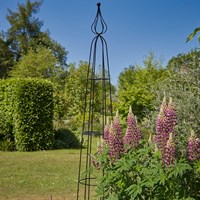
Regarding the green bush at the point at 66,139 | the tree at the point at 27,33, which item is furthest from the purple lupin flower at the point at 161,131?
the tree at the point at 27,33

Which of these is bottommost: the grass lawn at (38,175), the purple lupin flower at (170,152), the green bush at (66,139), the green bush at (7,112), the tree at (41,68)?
the grass lawn at (38,175)

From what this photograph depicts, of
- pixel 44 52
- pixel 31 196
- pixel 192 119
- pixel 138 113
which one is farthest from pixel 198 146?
pixel 44 52

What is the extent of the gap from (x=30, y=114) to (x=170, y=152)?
9.18 metres

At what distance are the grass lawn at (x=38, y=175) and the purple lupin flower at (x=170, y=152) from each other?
3376 millimetres

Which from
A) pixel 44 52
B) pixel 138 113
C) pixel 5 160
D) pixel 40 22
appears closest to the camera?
pixel 5 160

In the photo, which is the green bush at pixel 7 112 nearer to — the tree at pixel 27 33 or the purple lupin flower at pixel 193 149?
the purple lupin flower at pixel 193 149

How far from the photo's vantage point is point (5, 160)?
30.8 feet

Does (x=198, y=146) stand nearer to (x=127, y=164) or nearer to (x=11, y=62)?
(x=127, y=164)

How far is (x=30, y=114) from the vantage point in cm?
1126

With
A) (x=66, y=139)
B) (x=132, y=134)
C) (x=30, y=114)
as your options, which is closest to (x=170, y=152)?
(x=132, y=134)

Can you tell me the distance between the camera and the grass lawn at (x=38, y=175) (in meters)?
5.91

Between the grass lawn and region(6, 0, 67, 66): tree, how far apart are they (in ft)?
99.4

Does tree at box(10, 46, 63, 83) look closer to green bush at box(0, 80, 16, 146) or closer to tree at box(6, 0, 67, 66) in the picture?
tree at box(6, 0, 67, 66)

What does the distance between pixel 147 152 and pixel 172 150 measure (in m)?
0.33
